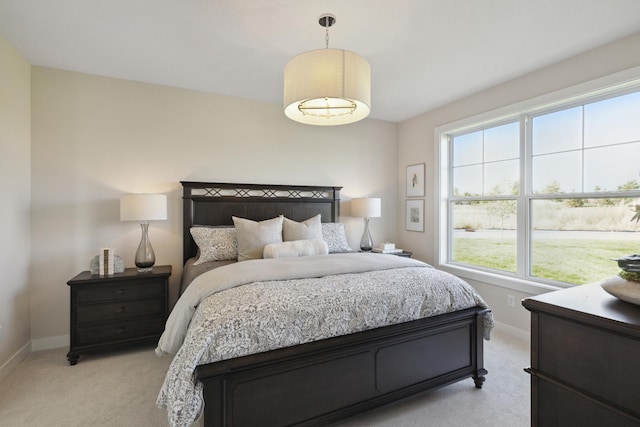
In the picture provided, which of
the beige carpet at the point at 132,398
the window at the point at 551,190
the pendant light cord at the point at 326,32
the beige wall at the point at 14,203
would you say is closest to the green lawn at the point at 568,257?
the window at the point at 551,190

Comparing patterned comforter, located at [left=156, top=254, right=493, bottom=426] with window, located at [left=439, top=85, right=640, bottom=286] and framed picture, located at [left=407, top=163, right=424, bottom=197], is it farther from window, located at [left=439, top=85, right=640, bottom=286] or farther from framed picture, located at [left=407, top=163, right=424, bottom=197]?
framed picture, located at [left=407, top=163, right=424, bottom=197]

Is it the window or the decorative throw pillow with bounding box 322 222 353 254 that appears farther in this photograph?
the decorative throw pillow with bounding box 322 222 353 254

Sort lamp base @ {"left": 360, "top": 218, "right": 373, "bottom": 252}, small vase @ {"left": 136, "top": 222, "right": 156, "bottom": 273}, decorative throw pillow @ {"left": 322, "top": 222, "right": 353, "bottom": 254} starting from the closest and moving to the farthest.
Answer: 1. small vase @ {"left": 136, "top": 222, "right": 156, "bottom": 273}
2. decorative throw pillow @ {"left": 322, "top": 222, "right": 353, "bottom": 254}
3. lamp base @ {"left": 360, "top": 218, "right": 373, "bottom": 252}

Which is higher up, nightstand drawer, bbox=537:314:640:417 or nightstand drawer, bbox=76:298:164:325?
nightstand drawer, bbox=537:314:640:417

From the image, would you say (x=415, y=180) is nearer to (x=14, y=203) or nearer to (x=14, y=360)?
(x=14, y=203)

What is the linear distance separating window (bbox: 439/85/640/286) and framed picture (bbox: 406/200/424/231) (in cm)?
43

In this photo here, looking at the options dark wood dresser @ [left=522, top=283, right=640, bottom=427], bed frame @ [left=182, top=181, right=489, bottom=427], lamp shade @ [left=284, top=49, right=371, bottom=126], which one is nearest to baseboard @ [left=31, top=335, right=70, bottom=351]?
bed frame @ [left=182, top=181, right=489, bottom=427]

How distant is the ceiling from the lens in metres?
2.05

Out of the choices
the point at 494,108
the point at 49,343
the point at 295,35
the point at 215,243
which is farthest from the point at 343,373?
the point at 494,108

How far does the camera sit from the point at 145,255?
298 cm

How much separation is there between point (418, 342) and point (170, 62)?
315 cm

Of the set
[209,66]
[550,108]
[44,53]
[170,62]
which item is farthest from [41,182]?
[550,108]

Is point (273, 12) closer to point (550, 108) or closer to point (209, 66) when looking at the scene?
point (209, 66)

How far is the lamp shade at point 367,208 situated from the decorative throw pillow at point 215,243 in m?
1.69
